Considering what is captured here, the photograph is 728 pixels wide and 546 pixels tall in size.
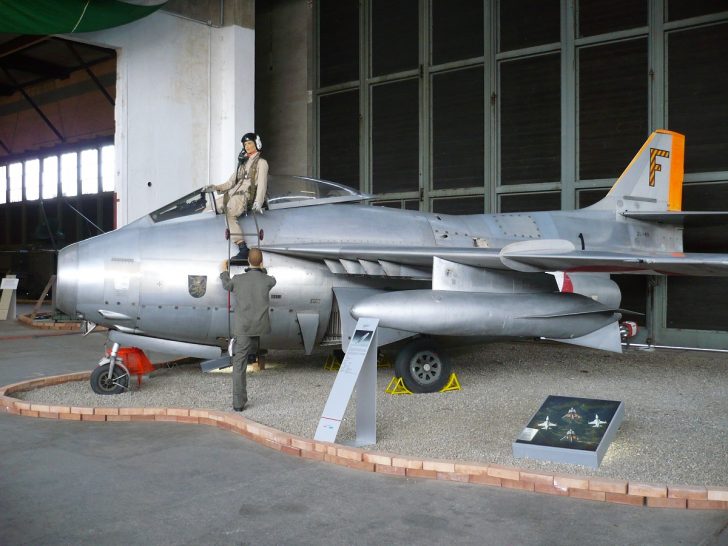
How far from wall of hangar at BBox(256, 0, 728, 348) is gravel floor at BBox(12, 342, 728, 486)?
113 inches

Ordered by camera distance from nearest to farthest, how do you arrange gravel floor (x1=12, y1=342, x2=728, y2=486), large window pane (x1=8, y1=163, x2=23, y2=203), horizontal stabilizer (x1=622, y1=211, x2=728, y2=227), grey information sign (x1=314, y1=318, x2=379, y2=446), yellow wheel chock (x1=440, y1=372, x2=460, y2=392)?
gravel floor (x1=12, y1=342, x2=728, y2=486), grey information sign (x1=314, y1=318, x2=379, y2=446), yellow wheel chock (x1=440, y1=372, x2=460, y2=392), horizontal stabilizer (x1=622, y1=211, x2=728, y2=227), large window pane (x1=8, y1=163, x2=23, y2=203)

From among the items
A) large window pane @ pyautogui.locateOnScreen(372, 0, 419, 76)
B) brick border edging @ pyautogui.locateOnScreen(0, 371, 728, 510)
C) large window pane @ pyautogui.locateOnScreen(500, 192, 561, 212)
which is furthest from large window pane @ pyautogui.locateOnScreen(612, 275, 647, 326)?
brick border edging @ pyautogui.locateOnScreen(0, 371, 728, 510)

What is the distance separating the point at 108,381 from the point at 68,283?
42.5 inches

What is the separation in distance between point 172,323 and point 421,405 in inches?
107

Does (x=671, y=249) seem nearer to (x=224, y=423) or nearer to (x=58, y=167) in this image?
(x=224, y=423)

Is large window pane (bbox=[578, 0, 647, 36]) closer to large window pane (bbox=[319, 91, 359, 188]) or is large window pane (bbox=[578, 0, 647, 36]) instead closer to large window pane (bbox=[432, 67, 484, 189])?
large window pane (bbox=[432, 67, 484, 189])

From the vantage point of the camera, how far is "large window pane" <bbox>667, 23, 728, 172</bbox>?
9.88 meters

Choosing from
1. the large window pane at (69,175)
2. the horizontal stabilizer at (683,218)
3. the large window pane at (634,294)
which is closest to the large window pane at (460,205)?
the large window pane at (634,294)

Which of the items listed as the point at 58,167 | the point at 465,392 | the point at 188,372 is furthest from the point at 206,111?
the point at 58,167

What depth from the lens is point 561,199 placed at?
36.6ft

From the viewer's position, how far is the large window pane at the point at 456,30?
12.0m

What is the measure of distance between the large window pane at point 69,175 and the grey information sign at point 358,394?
67.5ft

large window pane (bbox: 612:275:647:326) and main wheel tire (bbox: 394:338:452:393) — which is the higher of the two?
large window pane (bbox: 612:275:647:326)

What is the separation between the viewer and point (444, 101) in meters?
12.4
